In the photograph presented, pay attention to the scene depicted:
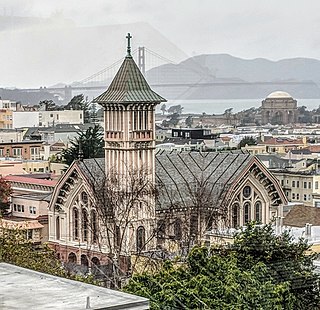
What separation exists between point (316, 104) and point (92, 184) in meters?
9.71

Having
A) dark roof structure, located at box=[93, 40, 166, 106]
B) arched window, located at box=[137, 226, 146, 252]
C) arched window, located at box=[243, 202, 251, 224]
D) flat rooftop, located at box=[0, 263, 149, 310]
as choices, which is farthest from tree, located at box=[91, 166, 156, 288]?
flat rooftop, located at box=[0, 263, 149, 310]

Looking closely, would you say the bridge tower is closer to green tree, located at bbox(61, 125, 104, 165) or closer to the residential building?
green tree, located at bbox(61, 125, 104, 165)

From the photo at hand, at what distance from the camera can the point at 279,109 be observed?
19.6m

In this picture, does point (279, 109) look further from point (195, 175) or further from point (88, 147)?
point (195, 175)

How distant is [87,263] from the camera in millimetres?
8289

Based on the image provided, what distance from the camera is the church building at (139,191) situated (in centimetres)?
841

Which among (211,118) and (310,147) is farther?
(211,118)

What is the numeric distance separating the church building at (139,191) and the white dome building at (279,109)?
22.0ft

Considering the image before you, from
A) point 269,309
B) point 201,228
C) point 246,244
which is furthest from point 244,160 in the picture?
point 269,309

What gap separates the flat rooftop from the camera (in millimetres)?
2637

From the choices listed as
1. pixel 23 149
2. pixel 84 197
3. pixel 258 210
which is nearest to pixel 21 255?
pixel 84 197

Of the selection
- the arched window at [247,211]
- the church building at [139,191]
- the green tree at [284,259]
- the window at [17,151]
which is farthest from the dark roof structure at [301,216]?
the window at [17,151]

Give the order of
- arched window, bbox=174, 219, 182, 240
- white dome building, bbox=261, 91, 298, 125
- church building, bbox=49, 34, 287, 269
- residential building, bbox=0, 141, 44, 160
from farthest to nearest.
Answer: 1. white dome building, bbox=261, 91, 298, 125
2. residential building, bbox=0, 141, 44, 160
3. church building, bbox=49, 34, 287, 269
4. arched window, bbox=174, 219, 182, 240

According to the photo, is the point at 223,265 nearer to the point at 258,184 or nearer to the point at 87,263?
the point at 87,263
